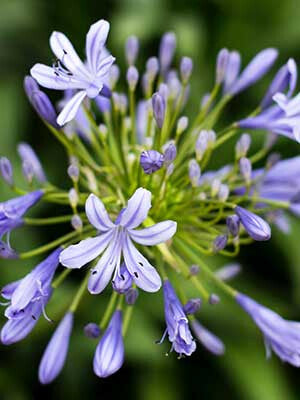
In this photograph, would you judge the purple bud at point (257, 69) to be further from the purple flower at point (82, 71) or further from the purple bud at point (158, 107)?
the purple flower at point (82, 71)

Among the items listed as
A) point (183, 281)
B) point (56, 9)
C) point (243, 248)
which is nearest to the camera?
point (183, 281)

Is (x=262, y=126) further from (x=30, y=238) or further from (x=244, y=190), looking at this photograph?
(x=30, y=238)

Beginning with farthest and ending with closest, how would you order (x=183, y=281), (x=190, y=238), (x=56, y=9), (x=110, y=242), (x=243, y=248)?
(x=56, y=9)
(x=243, y=248)
(x=183, y=281)
(x=190, y=238)
(x=110, y=242)

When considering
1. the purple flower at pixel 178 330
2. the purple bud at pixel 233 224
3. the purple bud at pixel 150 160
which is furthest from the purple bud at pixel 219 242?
the purple bud at pixel 150 160

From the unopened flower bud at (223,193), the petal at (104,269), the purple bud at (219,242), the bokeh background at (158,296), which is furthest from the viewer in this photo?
the bokeh background at (158,296)

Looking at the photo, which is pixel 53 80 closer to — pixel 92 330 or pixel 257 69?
pixel 92 330

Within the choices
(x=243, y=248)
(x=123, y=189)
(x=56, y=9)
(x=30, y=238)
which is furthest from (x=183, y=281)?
(x=56, y=9)

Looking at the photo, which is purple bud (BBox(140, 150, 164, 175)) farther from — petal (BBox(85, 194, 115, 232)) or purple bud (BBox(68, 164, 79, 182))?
purple bud (BBox(68, 164, 79, 182))
